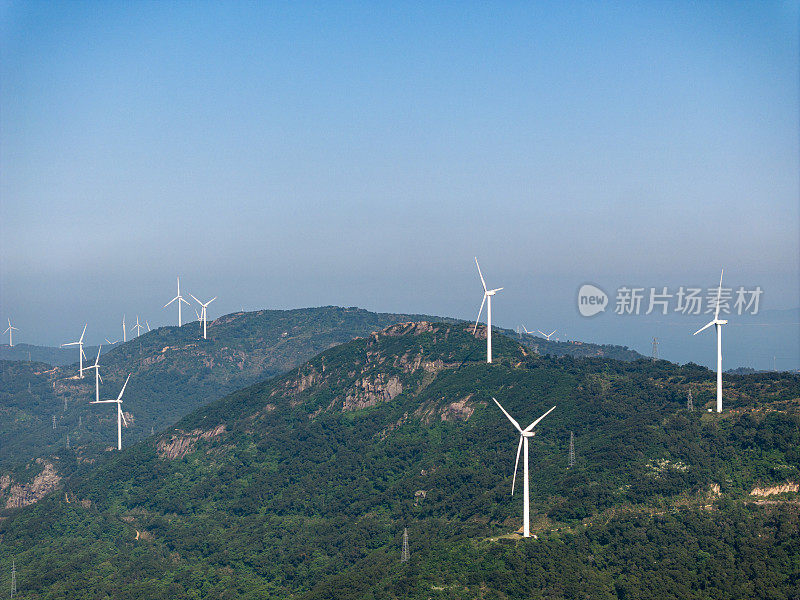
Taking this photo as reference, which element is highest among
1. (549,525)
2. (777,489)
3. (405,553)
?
(777,489)

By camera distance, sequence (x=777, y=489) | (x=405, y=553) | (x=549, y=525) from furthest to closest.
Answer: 1. (x=777, y=489)
2. (x=549, y=525)
3. (x=405, y=553)

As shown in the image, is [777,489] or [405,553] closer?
[405,553]

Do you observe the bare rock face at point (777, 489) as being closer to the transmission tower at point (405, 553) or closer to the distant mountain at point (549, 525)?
the distant mountain at point (549, 525)

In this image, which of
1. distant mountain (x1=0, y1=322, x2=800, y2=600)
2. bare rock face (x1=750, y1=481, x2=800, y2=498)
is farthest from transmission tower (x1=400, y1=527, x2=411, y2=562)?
bare rock face (x1=750, y1=481, x2=800, y2=498)

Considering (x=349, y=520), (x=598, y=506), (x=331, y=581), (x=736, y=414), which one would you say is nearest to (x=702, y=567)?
(x=598, y=506)

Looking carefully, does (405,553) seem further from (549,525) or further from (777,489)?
(777,489)

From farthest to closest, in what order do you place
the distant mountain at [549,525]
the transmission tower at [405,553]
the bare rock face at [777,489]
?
the bare rock face at [777,489], the transmission tower at [405,553], the distant mountain at [549,525]

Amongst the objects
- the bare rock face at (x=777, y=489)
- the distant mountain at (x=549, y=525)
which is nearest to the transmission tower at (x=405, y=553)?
the distant mountain at (x=549, y=525)

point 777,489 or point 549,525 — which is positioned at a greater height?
point 777,489

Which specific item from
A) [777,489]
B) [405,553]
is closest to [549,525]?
[405,553]
